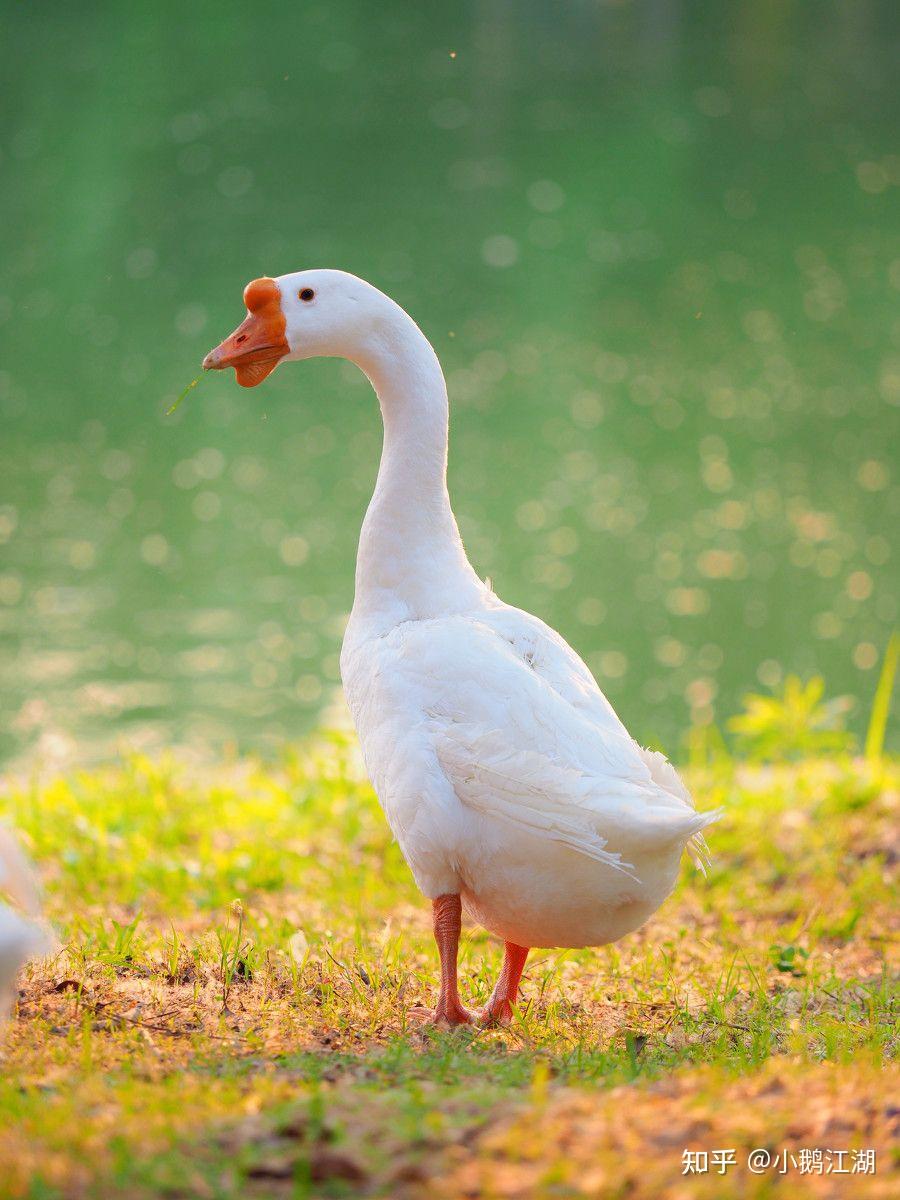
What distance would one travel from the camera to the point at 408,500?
449cm

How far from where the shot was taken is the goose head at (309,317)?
445 cm

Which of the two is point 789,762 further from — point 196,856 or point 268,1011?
point 268,1011

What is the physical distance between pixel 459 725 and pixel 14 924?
134 centimetres

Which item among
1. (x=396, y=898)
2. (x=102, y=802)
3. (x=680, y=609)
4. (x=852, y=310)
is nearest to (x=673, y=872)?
(x=396, y=898)

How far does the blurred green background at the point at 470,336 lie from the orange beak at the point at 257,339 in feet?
16.4

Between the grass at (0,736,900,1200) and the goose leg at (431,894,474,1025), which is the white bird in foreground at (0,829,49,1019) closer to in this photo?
the grass at (0,736,900,1200)

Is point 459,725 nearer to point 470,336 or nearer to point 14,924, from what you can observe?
point 14,924

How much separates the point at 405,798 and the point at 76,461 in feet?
38.2

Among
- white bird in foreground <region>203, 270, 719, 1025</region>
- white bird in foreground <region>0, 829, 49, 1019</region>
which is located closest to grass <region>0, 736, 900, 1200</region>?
white bird in foreground <region>0, 829, 49, 1019</region>

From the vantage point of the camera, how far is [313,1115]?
9.02ft

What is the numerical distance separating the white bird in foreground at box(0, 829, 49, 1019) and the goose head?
170cm

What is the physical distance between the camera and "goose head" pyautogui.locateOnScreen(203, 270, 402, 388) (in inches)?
175

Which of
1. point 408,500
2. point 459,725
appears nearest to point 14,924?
point 459,725

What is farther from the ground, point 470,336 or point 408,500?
point 470,336
